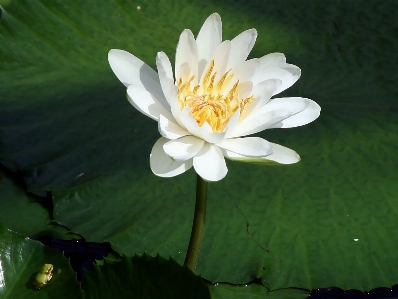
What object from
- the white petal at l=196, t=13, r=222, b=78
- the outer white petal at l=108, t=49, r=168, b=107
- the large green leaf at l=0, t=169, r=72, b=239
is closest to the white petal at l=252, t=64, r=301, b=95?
the white petal at l=196, t=13, r=222, b=78

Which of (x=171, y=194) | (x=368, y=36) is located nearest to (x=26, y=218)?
(x=171, y=194)

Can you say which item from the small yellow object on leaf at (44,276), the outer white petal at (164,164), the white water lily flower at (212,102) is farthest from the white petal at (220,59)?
the small yellow object on leaf at (44,276)

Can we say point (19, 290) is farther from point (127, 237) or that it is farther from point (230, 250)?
point (230, 250)

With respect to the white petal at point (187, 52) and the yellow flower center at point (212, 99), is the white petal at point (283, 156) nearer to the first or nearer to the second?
the yellow flower center at point (212, 99)

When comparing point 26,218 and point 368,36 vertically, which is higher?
point 26,218

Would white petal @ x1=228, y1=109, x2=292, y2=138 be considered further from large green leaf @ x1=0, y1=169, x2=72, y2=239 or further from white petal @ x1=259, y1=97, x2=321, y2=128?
large green leaf @ x1=0, y1=169, x2=72, y2=239

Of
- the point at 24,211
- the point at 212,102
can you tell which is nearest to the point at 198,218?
the point at 212,102
